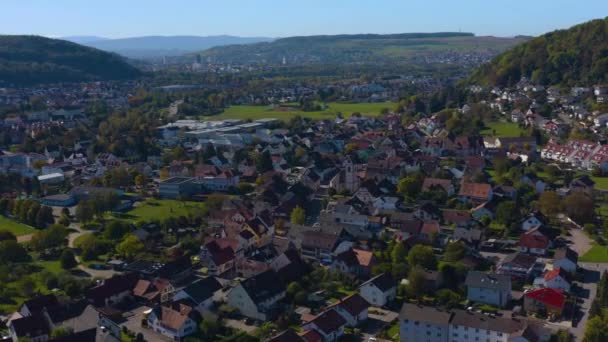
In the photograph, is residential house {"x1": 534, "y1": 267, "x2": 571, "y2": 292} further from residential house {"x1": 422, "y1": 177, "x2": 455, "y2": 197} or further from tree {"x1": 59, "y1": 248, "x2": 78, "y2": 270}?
tree {"x1": 59, "y1": 248, "x2": 78, "y2": 270}

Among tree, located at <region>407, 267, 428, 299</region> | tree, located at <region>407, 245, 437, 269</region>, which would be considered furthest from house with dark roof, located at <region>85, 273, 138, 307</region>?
tree, located at <region>407, 245, 437, 269</region>

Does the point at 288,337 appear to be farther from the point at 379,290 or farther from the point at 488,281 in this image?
the point at 488,281

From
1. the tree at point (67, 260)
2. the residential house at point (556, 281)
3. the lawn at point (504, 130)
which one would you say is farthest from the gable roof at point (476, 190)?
the lawn at point (504, 130)

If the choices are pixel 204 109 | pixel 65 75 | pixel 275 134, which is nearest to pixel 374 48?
pixel 65 75

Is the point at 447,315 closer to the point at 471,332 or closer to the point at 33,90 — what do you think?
the point at 471,332

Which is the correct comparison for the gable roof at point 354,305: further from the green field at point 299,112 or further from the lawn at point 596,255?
the green field at point 299,112

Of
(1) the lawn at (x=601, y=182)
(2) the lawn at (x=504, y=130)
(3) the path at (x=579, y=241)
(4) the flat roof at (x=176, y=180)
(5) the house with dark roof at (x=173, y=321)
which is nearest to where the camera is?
(5) the house with dark roof at (x=173, y=321)
